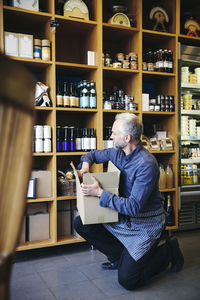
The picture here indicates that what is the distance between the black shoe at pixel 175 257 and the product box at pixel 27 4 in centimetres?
251

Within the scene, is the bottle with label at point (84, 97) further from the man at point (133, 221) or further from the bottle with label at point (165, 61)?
the bottle with label at point (165, 61)

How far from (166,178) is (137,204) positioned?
1.44m

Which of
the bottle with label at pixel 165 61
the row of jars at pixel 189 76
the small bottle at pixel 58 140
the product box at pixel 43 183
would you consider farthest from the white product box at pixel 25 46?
the row of jars at pixel 189 76

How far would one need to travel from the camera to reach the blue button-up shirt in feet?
7.28

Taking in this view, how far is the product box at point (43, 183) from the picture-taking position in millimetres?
2949

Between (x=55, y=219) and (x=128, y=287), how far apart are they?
1.05 metres

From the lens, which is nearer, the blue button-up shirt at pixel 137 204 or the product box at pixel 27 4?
the blue button-up shirt at pixel 137 204

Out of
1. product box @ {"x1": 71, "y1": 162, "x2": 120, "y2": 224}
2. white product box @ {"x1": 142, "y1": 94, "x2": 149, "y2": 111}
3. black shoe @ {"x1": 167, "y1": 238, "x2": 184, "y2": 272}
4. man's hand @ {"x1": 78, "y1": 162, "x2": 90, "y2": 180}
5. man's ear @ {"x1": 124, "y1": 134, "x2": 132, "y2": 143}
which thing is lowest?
black shoe @ {"x1": 167, "y1": 238, "x2": 184, "y2": 272}

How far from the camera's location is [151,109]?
3.54m

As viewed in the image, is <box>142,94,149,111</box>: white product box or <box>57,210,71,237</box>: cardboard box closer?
<box>57,210,71,237</box>: cardboard box

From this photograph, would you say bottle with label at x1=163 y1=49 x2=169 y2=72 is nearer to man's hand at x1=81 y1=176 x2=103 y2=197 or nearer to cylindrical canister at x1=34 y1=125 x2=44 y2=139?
cylindrical canister at x1=34 y1=125 x2=44 y2=139

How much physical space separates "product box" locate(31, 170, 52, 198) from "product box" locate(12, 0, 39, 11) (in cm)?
159

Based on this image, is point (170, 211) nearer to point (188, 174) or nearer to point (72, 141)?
point (188, 174)

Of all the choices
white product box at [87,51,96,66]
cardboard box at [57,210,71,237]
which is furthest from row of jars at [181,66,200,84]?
cardboard box at [57,210,71,237]
